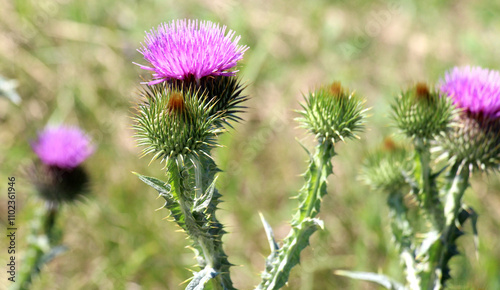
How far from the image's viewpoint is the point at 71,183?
4793 mm

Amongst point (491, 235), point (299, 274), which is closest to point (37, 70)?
point (299, 274)

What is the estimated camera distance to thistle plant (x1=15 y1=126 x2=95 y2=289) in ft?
14.3

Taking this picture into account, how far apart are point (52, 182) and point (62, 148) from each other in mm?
418

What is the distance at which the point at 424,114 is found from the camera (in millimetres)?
3455

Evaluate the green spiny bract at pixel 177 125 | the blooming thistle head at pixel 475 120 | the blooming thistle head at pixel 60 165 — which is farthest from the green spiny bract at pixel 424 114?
the blooming thistle head at pixel 60 165

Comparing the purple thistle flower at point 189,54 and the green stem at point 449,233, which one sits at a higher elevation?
the purple thistle flower at point 189,54

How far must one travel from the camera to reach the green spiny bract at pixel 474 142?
3533 millimetres

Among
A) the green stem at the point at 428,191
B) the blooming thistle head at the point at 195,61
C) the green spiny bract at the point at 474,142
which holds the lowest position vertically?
the green stem at the point at 428,191

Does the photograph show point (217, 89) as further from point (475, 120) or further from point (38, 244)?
point (38, 244)

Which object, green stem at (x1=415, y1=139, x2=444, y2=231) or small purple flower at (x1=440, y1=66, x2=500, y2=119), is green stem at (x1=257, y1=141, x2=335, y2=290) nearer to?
green stem at (x1=415, y1=139, x2=444, y2=231)

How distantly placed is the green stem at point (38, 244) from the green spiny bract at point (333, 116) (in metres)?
2.62

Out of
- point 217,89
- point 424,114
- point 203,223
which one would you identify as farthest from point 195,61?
point 424,114

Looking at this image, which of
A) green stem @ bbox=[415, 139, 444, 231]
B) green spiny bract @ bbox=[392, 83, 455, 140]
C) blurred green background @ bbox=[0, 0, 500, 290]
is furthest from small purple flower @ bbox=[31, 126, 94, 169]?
green stem @ bbox=[415, 139, 444, 231]

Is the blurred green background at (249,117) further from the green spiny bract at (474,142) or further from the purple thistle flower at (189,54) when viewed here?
the purple thistle flower at (189,54)
